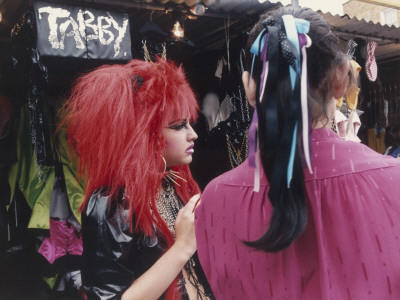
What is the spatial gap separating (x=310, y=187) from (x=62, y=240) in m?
2.67

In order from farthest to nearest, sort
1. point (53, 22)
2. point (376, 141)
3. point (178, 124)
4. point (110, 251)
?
point (376, 141), point (53, 22), point (178, 124), point (110, 251)

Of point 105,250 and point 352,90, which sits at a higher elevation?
point 352,90

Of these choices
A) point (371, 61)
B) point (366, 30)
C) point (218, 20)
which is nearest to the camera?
point (218, 20)

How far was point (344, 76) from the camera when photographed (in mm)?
905

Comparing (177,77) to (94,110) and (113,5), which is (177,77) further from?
(113,5)

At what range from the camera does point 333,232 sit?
2.67 feet

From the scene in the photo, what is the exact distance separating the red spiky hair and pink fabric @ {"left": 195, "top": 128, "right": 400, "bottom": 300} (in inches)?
29.2

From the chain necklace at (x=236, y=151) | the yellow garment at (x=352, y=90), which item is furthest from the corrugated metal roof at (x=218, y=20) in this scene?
the chain necklace at (x=236, y=151)

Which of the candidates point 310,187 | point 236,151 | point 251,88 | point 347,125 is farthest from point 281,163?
point 347,125

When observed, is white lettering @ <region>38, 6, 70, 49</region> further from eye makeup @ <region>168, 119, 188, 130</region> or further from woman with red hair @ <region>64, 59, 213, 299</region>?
eye makeup @ <region>168, 119, 188, 130</region>

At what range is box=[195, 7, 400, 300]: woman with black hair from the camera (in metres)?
0.78

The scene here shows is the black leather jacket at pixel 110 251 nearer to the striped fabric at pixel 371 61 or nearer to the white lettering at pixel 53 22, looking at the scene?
the white lettering at pixel 53 22

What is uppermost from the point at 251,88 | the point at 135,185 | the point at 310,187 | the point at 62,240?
the point at 251,88

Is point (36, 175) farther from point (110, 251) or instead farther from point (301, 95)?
point (301, 95)
